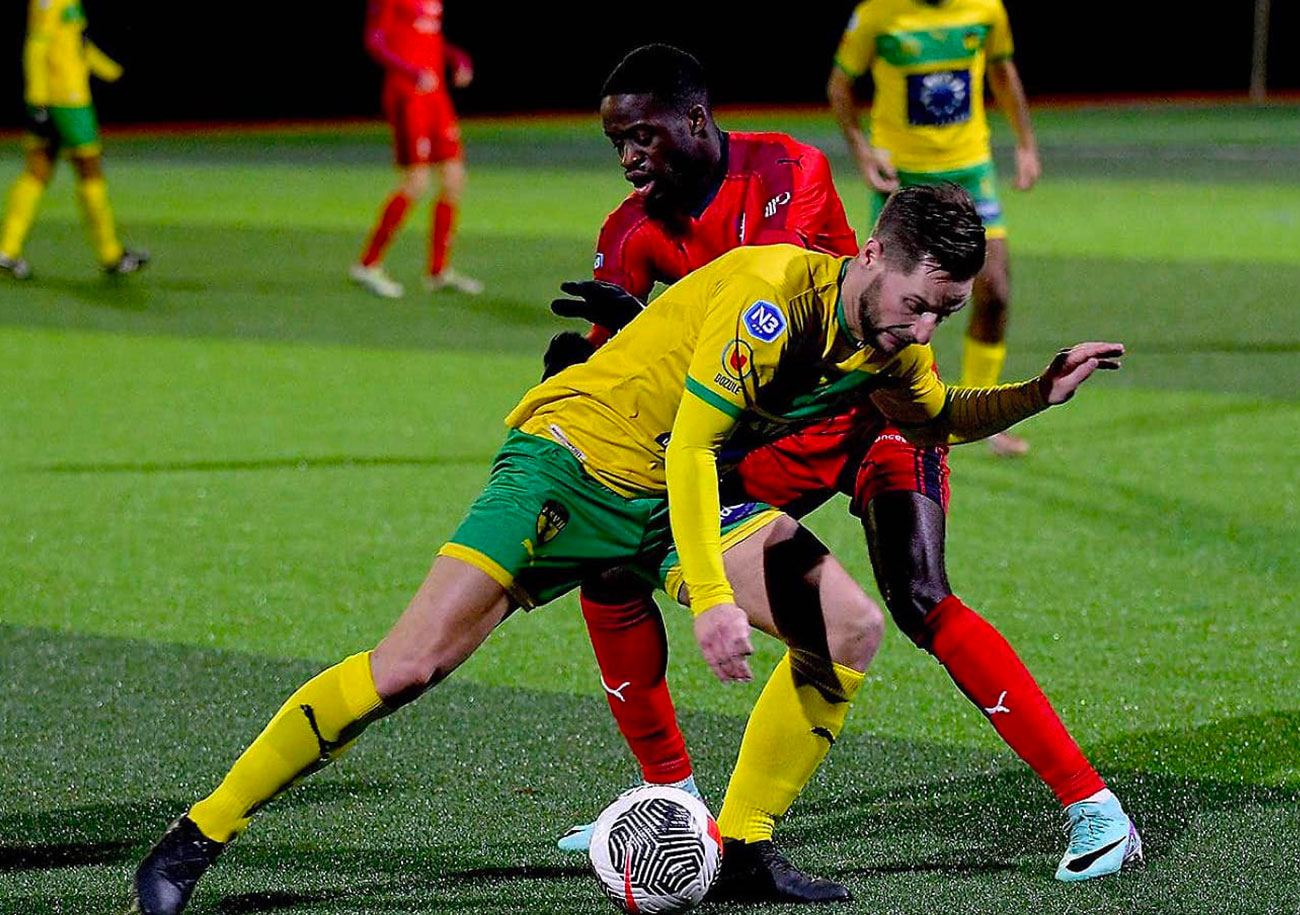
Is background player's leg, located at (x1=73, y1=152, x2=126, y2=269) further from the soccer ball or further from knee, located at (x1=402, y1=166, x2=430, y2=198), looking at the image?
the soccer ball

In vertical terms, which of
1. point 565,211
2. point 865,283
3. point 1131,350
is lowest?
point 565,211

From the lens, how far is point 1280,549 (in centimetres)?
744

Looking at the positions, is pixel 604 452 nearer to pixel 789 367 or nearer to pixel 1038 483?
pixel 789 367

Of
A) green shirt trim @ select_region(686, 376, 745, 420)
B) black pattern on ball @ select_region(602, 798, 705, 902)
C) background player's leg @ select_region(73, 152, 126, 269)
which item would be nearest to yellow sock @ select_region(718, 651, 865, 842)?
black pattern on ball @ select_region(602, 798, 705, 902)

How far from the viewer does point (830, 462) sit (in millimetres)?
4848

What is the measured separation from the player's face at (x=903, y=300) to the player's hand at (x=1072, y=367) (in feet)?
1.27

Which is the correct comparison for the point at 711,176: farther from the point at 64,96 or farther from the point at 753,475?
the point at 64,96

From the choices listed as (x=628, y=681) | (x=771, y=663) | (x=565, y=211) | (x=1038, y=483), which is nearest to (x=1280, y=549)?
(x=1038, y=483)

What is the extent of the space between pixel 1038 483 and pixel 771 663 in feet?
8.69

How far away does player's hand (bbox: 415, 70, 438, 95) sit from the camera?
46.0ft

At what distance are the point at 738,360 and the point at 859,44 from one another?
18.2 ft

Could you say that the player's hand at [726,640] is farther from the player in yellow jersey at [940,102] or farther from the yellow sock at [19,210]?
the yellow sock at [19,210]

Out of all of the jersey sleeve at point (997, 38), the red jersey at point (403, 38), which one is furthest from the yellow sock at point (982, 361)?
the red jersey at point (403, 38)

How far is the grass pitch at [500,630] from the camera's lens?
4.63 metres
